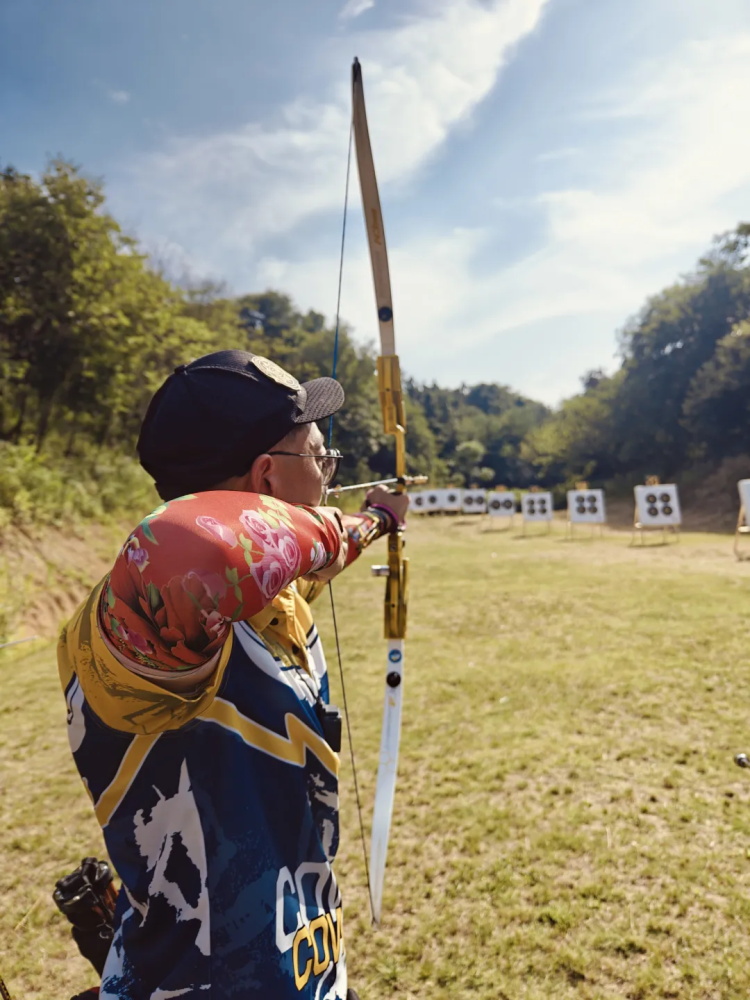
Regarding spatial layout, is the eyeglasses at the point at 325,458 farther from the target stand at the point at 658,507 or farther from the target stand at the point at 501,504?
the target stand at the point at 501,504

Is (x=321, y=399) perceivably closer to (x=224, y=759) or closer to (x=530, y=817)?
(x=224, y=759)

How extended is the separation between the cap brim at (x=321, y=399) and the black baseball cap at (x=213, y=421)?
0.34 feet

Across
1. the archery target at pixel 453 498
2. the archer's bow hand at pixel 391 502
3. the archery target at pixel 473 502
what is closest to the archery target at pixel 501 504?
the archery target at pixel 453 498

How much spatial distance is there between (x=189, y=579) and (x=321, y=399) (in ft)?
1.87

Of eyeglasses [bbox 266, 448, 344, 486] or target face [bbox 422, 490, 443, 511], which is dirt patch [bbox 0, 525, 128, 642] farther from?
target face [bbox 422, 490, 443, 511]

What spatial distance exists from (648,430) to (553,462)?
6.24m

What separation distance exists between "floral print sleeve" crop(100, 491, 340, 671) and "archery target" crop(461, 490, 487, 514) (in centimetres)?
1939

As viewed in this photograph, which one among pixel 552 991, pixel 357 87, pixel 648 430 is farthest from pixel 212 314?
pixel 552 991

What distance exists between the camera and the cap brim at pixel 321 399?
866mm

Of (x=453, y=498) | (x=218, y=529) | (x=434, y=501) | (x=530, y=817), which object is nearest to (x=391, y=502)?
(x=218, y=529)

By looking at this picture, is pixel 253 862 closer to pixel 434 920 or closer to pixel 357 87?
pixel 434 920

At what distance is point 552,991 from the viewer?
160 centimetres

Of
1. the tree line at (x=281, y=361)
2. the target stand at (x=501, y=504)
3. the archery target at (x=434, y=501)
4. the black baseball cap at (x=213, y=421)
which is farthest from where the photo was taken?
the archery target at (x=434, y=501)

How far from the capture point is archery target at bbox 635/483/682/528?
11.2m
